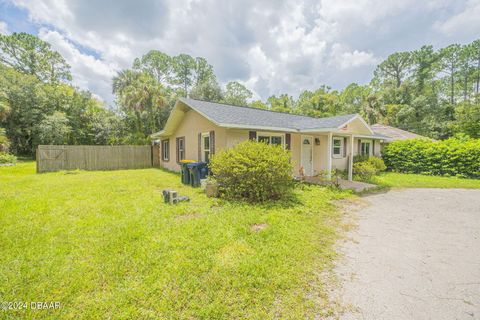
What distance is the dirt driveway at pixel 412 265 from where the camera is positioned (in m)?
2.16

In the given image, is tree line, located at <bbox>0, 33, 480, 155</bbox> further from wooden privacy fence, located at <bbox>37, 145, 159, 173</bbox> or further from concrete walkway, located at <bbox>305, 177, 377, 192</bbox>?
concrete walkway, located at <bbox>305, 177, 377, 192</bbox>

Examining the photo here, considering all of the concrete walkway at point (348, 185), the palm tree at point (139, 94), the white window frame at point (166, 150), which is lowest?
the concrete walkway at point (348, 185)

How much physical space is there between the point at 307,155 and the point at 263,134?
3.05 meters

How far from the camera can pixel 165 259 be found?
2.94m

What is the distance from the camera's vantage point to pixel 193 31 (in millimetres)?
10906

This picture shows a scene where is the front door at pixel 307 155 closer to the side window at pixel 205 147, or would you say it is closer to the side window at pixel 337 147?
the side window at pixel 337 147

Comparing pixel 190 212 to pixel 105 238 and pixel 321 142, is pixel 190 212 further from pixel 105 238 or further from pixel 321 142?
pixel 321 142

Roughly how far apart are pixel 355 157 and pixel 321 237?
419 inches

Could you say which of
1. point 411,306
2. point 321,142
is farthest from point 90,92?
point 411,306

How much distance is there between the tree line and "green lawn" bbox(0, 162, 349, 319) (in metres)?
18.4

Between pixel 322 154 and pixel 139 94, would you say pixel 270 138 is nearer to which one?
pixel 322 154

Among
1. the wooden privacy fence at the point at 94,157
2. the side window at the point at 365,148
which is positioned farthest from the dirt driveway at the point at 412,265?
the wooden privacy fence at the point at 94,157

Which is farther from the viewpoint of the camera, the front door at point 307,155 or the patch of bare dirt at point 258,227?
the front door at point 307,155

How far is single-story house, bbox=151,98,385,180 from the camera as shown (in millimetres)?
8258
